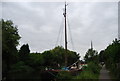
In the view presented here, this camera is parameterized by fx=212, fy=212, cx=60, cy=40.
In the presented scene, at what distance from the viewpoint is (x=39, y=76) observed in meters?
16.1

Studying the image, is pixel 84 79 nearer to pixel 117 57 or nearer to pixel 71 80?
pixel 71 80

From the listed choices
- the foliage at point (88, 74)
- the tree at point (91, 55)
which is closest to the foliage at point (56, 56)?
the tree at point (91, 55)

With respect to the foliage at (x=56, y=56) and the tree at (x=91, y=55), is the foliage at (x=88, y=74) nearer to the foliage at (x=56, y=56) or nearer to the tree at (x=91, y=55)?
the foliage at (x=56, y=56)

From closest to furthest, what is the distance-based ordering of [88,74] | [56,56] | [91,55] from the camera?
[88,74] → [91,55] → [56,56]

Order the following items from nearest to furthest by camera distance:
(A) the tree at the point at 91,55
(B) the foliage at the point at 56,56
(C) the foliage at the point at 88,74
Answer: (C) the foliage at the point at 88,74 → (B) the foliage at the point at 56,56 → (A) the tree at the point at 91,55

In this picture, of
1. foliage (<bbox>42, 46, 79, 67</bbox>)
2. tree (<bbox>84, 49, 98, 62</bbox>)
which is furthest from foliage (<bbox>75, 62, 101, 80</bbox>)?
tree (<bbox>84, 49, 98, 62</bbox>)

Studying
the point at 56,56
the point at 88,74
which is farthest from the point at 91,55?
the point at 88,74

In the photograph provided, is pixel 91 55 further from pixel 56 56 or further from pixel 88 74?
pixel 88 74

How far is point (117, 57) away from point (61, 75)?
575 centimetres

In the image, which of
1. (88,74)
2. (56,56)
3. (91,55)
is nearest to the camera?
Result: (88,74)

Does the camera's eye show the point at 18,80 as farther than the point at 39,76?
No

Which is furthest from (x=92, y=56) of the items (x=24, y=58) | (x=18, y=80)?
(x=18, y=80)

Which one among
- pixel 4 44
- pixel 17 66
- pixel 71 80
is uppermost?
pixel 4 44

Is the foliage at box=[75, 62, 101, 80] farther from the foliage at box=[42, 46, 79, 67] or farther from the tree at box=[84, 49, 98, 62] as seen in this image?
the tree at box=[84, 49, 98, 62]
